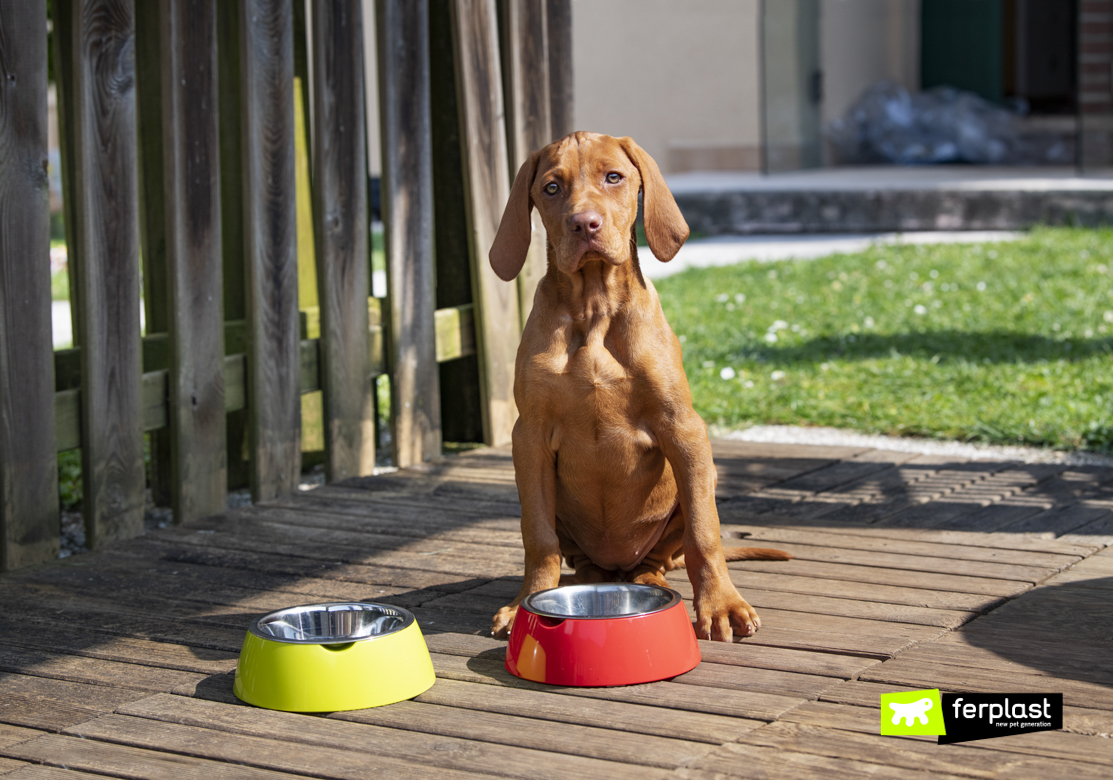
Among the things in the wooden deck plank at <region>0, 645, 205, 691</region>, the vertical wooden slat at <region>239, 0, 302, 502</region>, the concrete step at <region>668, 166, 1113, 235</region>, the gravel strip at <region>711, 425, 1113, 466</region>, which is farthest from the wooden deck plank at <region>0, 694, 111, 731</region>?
the concrete step at <region>668, 166, 1113, 235</region>

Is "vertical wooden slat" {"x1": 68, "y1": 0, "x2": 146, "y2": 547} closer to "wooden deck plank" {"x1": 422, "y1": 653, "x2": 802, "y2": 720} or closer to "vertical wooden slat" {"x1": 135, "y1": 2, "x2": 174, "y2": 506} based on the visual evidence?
"vertical wooden slat" {"x1": 135, "y1": 2, "x2": 174, "y2": 506}

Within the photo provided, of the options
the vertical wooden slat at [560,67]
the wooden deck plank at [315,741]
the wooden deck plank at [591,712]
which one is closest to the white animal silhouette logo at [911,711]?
the wooden deck plank at [591,712]

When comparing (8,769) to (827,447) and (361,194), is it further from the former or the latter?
(827,447)

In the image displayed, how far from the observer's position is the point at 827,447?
5680mm

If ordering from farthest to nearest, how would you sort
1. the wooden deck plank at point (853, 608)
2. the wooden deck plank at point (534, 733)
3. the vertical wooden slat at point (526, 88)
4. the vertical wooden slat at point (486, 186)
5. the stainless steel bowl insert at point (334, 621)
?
the vertical wooden slat at point (526, 88) → the vertical wooden slat at point (486, 186) → the wooden deck plank at point (853, 608) → the stainless steel bowl insert at point (334, 621) → the wooden deck plank at point (534, 733)

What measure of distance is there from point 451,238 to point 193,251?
5.40 ft

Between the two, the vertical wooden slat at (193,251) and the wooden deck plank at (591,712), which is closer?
the wooden deck plank at (591,712)

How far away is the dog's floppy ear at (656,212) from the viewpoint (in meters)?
3.44

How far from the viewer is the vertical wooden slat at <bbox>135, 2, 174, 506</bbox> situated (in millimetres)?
4926

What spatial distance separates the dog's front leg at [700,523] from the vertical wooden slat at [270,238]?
2.00 m

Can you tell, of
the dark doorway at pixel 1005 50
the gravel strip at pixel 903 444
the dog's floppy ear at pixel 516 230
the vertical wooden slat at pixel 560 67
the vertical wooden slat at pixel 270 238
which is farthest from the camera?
A: the dark doorway at pixel 1005 50

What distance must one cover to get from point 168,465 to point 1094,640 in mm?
3596

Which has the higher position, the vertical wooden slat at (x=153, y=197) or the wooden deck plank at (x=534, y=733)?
the vertical wooden slat at (x=153, y=197)

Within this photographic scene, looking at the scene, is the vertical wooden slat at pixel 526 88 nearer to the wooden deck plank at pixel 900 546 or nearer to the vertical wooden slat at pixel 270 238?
the vertical wooden slat at pixel 270 238
